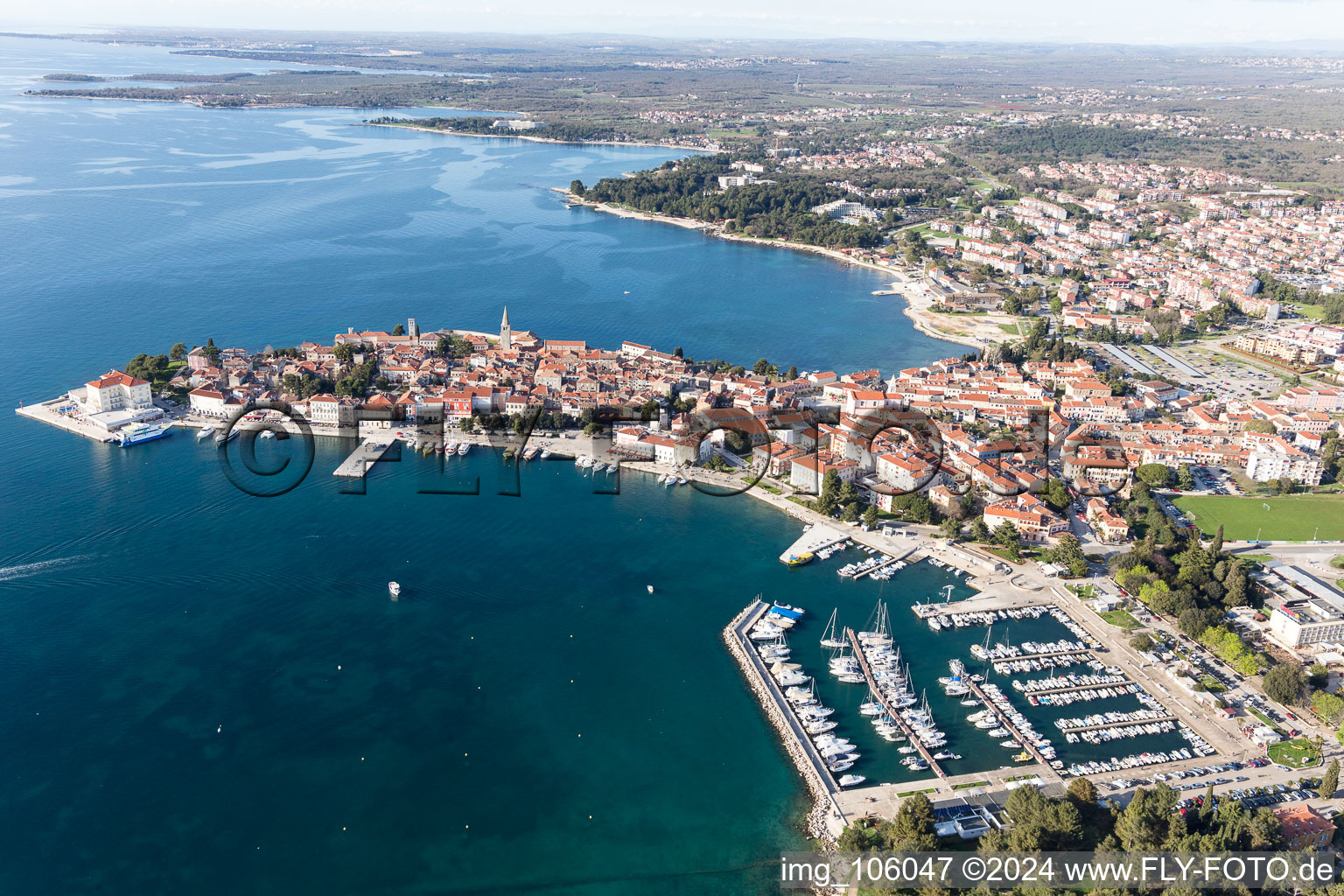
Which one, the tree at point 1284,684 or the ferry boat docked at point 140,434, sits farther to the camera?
the ferry boat docked at point 140,434

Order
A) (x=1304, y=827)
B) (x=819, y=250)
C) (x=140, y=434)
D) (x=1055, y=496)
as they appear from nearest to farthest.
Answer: (x=1304, y=827) < (x=1055, y=496) < (x=140, y=434) < (x=819, y=250)

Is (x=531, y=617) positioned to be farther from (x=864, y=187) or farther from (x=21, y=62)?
(x=21, y=62)

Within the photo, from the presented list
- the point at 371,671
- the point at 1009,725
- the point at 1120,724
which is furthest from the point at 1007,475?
the point at 371,671

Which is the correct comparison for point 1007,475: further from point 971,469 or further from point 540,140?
point 540,140

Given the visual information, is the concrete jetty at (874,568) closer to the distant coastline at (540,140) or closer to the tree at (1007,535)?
the tree at (1007,535)

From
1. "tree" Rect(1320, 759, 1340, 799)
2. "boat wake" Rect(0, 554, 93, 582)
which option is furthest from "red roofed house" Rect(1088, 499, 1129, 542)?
"boat wake" Rect(0, 554, 93, 582)

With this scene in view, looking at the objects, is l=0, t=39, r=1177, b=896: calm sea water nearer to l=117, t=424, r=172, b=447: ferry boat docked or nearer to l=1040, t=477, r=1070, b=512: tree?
l=117, t=424, r=172, b=447: ferry boat docked

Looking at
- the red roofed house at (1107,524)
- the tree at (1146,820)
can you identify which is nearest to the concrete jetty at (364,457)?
the red roofed house at (1107,524)
